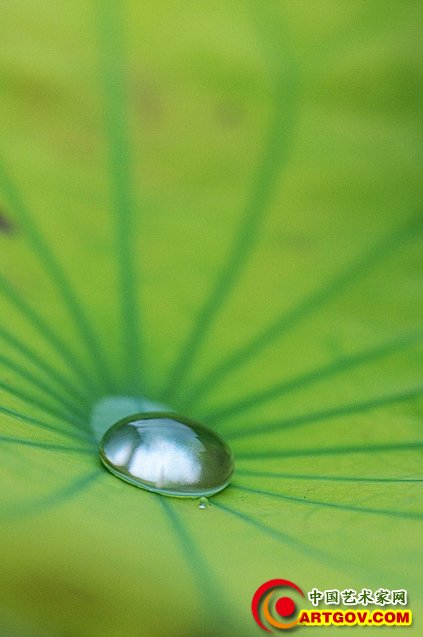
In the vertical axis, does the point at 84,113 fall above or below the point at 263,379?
above

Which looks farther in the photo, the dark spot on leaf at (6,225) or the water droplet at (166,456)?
the dark spot on leaf at (6,225)

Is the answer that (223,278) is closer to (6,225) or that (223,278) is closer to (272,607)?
(6,225)

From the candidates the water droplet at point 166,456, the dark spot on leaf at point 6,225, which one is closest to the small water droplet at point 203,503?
the water droplet at point 166,456

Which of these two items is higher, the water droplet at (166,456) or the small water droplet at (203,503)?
the water droplet at (166,456)

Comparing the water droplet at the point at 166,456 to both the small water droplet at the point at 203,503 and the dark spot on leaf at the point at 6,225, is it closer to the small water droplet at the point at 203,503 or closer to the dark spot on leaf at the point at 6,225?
the small water droplet at the point at 203,503

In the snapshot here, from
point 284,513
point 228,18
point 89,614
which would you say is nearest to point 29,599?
point 89,614

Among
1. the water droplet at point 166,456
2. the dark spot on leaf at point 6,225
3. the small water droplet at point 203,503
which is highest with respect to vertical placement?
the dark spot on leaf at point 6,225

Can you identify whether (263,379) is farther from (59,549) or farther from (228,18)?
(228,18)

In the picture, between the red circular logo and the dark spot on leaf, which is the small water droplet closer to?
the red circular logo
